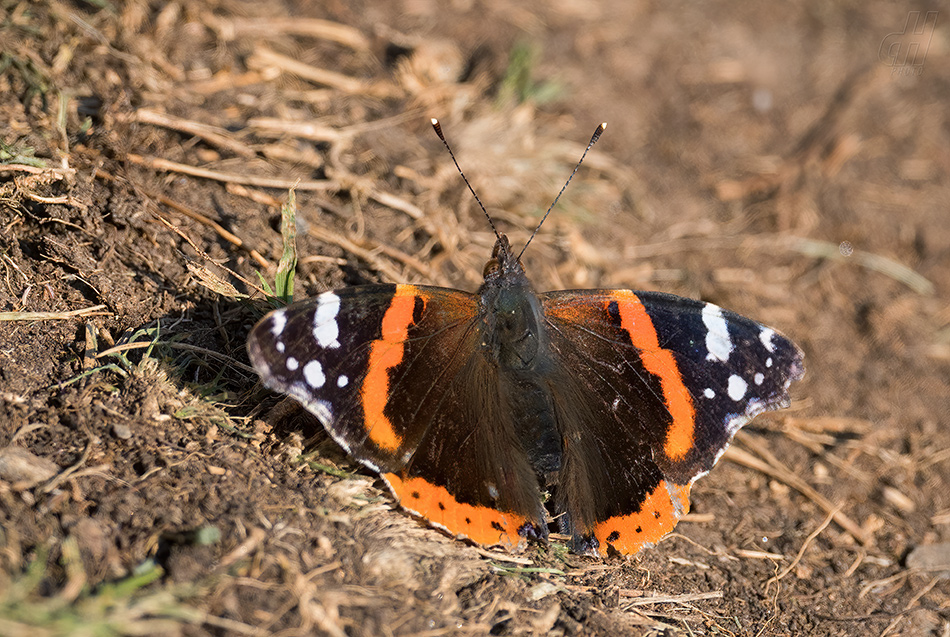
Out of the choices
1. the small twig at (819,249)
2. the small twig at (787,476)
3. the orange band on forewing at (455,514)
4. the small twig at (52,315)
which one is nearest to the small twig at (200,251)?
the small twig at (52,315)

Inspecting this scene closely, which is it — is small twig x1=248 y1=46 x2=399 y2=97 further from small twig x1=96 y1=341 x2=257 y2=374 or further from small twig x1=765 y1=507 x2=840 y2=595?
small twig x1=765 y1=507 x2=840 y2=595

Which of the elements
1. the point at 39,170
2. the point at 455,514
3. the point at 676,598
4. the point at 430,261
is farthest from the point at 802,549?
the point at 39,170

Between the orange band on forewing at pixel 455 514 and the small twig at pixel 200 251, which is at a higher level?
the small twig at pixel 200 251

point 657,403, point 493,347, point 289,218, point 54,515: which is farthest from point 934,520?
point 54,515

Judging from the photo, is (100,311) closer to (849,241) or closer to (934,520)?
(934,520)

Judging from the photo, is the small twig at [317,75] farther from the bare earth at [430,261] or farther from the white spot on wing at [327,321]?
the white spot on wing at [327,321]

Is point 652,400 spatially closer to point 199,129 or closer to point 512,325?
point 512,325

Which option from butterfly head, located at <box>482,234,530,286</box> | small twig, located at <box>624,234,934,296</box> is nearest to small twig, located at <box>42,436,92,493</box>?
butterfly head, located at <box>482,234,530,286</box>
